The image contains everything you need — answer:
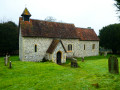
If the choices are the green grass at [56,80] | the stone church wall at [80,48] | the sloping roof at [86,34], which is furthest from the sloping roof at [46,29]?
the green grass at [56,80]

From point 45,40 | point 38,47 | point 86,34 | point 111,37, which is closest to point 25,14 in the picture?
point 45,40

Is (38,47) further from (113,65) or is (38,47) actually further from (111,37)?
(111,37)

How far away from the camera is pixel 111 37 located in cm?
3966

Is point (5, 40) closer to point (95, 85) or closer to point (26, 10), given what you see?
point (26, 10)

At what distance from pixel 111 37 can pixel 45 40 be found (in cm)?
2707

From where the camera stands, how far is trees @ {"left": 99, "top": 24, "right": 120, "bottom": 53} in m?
37.9

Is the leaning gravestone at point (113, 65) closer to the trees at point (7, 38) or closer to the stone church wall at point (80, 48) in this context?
the stone church wall at point (80, 48)

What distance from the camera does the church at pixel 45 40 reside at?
21766 millimetres

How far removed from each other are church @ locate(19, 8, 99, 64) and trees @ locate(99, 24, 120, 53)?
16440 millimetres

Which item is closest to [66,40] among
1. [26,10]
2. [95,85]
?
[26,10]

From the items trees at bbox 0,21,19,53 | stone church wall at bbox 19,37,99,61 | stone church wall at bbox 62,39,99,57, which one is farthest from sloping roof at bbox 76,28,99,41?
trees at bbox 0,21,19,53

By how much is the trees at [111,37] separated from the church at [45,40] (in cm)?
1644

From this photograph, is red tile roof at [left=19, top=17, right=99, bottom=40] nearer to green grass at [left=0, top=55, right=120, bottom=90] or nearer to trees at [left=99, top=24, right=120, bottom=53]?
green grass at [left=0, top=55, right=120, bottom=90]

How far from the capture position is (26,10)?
23.3m
